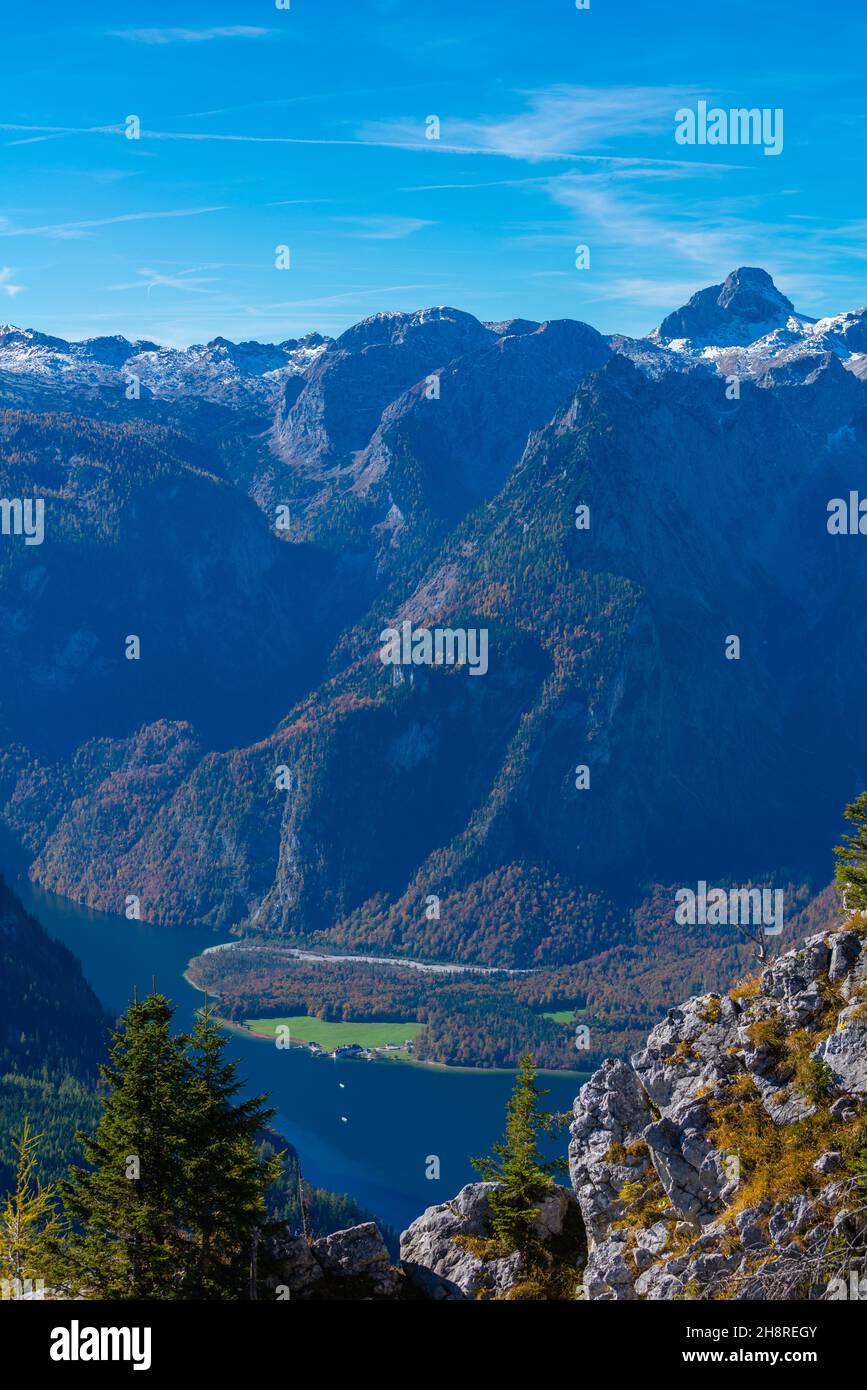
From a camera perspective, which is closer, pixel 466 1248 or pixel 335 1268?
pixel 335 1268

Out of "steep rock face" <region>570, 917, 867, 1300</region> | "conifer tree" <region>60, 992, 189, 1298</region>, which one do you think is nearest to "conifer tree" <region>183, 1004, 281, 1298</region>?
"conifer tree" <region>60, 992, 189, 1298</region>

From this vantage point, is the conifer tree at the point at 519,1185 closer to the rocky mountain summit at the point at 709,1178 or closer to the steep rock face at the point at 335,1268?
the rocky mountain summit at the point at 709,1178

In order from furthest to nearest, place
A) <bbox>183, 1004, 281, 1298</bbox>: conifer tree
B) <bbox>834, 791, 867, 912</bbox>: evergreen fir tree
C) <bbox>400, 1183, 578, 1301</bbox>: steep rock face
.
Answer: <bbox>834, 791, 867, 912</bbox>: evergreen fir tree → <bbox>400, 1183, 578, 1301</bbox>: steep rock face → <bbox>183, 1004, 281, 1298</bbox>: conifer tree

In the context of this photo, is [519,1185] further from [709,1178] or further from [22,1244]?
[22,1244]

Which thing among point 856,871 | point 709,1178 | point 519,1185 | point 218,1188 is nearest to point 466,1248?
point 519,1185

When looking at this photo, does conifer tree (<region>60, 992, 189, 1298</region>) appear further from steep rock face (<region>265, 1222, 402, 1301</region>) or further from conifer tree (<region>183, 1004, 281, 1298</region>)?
steep rock face (<region>265, 1222, 402, 1301</region>)
